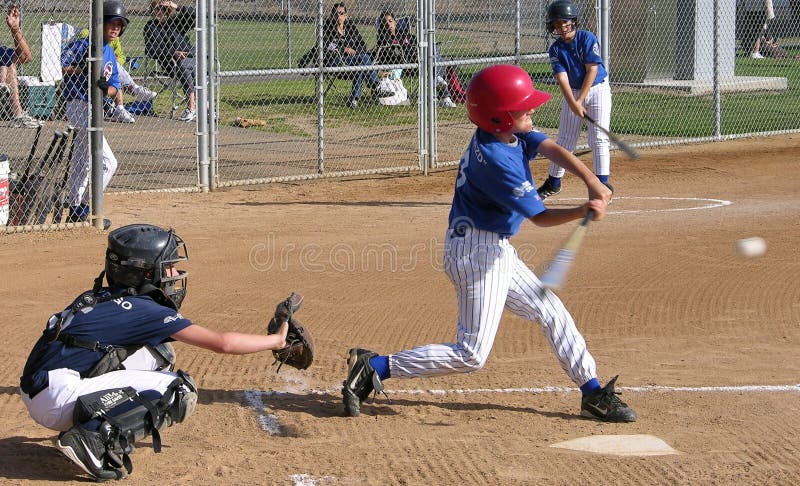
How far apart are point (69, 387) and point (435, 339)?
2.70 metres

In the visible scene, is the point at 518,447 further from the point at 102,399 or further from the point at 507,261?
the point at 102,399

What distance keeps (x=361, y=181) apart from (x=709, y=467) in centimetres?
848

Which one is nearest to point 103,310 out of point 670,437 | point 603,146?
point 670,437

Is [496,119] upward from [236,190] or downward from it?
upward

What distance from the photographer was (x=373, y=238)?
30.9ft

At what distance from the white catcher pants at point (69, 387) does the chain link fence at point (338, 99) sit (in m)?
5.57

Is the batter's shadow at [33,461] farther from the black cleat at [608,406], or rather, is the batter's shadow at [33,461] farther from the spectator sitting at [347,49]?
the spectator sitting at [347,49]

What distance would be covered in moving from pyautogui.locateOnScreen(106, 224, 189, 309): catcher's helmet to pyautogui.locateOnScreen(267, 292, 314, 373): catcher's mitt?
50cm

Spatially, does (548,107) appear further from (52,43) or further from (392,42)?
(52,43)

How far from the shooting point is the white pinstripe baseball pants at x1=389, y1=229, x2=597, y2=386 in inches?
195

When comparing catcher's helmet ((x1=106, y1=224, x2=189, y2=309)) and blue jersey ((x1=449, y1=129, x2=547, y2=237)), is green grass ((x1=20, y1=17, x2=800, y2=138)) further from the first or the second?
catcher's helmet ((x1=106, y1=224, x2=189, y2=309))

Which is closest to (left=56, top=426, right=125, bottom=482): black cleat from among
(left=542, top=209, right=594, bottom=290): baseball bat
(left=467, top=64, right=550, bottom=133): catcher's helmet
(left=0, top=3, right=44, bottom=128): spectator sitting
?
(left=542, top=209, right=594, bottom=290): baseball bat

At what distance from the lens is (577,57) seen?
1035 cm

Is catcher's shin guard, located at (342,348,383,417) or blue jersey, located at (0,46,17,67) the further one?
blue jersey, located at (0,46,17,67)
